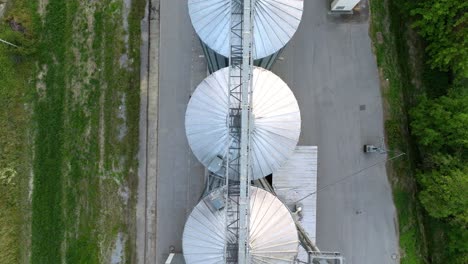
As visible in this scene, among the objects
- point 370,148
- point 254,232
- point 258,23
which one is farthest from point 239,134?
point 370,148

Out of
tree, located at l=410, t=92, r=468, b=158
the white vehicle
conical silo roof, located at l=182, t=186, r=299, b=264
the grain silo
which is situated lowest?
conical silo roof, located at l=182, t=186, r=299, b=264

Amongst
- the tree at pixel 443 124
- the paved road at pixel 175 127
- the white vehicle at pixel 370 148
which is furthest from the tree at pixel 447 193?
Answer: the paved road at pixel 175 127

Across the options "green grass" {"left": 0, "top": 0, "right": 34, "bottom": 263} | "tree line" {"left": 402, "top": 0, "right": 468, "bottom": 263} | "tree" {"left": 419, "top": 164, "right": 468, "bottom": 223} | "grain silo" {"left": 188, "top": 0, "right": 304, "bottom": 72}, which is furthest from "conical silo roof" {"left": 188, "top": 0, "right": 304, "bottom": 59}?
"green grass" {"left": 0, "top": 0, "right": 34, "bottom": 263}

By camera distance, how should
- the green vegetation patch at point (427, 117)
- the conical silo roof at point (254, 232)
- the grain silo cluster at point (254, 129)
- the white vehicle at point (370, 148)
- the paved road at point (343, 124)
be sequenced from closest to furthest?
the conical silo roof at point (254, 232) < the grain silo cluster at point (254, 129) < the green vegetation patch at point (427, 117) < the white vehicle at point (370, 148) < the paved road at point (343, 124)

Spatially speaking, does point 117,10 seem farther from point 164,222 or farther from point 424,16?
point 424,16

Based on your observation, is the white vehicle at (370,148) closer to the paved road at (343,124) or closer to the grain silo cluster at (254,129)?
the paved road at (343,124)

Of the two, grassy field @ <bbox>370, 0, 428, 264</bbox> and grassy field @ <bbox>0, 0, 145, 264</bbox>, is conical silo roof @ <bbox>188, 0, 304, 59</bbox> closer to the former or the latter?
grassy field @ <bbox>0, 0, 145, 264</bbox>
